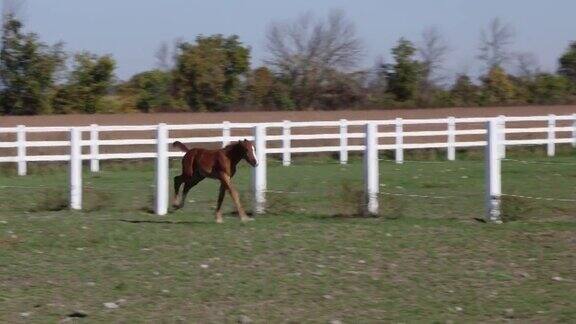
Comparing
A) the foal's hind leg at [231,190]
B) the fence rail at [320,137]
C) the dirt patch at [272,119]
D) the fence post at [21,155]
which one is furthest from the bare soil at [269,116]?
the foal's hind leg at [231,190]

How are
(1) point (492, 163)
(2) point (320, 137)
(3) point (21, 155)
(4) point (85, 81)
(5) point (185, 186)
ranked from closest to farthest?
(1) point (492, 163)
(5) point (185, 186)
(3) point (21, 155)
(2) point (320, 137)
(4) point (85, 81)

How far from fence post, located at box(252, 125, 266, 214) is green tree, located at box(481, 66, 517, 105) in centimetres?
3894

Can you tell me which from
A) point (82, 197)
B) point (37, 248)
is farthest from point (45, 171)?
point (37, 248)

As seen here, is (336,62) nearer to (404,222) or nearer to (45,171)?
(45,171)

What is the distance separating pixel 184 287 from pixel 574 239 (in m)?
4.87

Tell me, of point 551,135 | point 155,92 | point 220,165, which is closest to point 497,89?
point 155,92

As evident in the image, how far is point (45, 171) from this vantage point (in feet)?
90.2

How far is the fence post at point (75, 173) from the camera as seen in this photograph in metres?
16.9

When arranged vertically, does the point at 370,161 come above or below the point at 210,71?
below

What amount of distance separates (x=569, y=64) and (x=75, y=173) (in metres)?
49.5

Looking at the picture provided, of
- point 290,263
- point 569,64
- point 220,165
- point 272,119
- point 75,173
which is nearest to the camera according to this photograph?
point 290,263

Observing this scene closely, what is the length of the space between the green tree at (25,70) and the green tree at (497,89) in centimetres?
2082

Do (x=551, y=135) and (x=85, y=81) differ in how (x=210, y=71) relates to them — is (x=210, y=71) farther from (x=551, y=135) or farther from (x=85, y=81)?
(x=551, y=135)

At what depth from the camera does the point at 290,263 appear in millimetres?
11508
